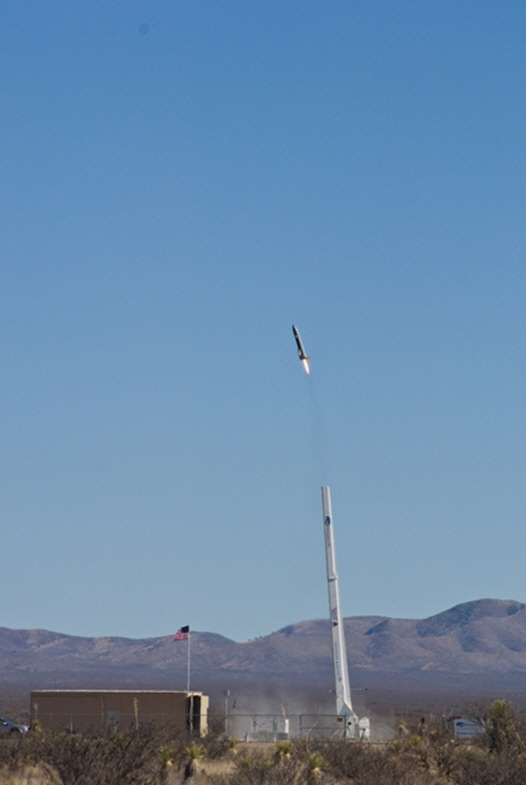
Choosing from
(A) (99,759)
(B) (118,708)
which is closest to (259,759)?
(A) (99,759)

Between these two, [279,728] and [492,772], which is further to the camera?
[279,728]

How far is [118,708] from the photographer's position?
60906mm

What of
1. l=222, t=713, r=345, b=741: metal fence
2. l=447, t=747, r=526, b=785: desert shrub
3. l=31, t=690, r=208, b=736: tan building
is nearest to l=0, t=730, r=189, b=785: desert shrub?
l=447, t=747, r=526, b=785: desert shrub

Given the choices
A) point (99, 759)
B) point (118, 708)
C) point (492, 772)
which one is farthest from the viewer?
point (118, 708)

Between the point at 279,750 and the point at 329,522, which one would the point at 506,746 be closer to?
the point at 279,750

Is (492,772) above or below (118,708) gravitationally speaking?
below

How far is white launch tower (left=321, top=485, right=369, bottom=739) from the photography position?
193 ft

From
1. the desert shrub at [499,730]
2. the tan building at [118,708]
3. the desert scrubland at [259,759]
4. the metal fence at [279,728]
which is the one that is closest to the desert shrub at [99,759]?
the desert scrubland at [259,759]

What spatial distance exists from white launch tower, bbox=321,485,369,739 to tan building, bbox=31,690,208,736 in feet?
21.2

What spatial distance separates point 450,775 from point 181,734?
1465 centimetres

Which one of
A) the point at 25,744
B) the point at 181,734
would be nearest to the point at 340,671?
the point at 181,734

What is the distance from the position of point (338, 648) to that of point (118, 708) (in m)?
10.6

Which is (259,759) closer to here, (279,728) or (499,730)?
(499,730)

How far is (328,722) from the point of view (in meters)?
64.4
